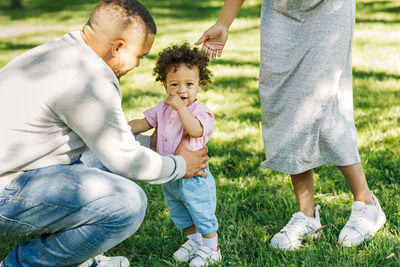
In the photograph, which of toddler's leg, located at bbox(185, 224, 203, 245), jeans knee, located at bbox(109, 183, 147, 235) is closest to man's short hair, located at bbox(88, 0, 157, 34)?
jeans knee, located at bbox(109, 183, 147, 235)

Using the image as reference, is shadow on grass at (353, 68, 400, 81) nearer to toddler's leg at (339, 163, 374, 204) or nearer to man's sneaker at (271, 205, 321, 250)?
toddler's leg at (339, 163, 374, 204)

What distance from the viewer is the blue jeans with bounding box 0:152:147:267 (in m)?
2.12

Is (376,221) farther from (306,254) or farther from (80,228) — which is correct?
(80,228)

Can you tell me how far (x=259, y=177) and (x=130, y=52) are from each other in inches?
60.9

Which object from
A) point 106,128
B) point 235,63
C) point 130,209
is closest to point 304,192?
point 130,209

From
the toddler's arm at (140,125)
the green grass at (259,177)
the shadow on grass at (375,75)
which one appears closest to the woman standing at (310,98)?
the green grass at (259,177)

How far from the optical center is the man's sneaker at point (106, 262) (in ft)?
8.24

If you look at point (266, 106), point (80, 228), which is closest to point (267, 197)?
point (266, 106)

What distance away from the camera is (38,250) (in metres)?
2.20

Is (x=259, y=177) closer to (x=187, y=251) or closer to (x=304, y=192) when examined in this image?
(x=304, y=192)

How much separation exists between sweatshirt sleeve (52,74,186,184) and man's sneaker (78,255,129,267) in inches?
20.7

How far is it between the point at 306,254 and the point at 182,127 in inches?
35.2

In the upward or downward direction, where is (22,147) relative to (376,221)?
upward

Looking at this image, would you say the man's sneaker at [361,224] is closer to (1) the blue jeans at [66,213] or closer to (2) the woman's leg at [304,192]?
(2) the woman's leg at [304,192]
